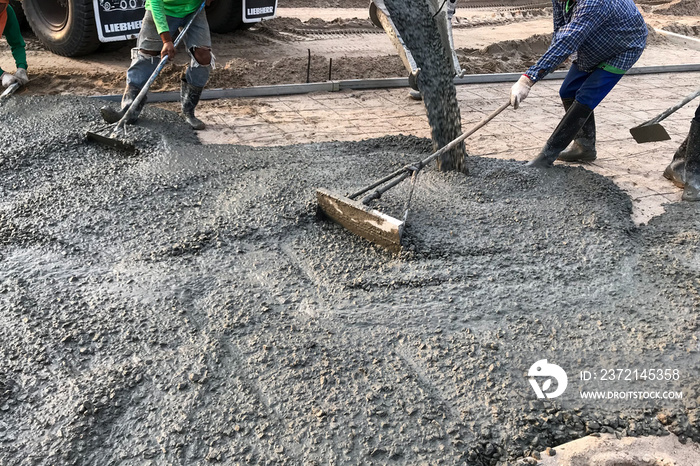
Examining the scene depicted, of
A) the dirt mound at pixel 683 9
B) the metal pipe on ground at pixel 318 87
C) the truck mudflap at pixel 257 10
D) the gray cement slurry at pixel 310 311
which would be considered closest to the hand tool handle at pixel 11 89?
the metal pipe on ground at pixel 318 87

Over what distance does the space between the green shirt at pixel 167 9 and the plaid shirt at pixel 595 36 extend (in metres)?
2.74

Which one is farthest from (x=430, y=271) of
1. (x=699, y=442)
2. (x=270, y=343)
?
(x=699, y=442)

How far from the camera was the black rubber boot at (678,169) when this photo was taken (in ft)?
14.2

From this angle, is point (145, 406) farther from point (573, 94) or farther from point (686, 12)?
point (686, 12)

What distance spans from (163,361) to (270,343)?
17.1 inches

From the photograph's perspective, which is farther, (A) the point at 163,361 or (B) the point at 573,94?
(B) the point at 573,94

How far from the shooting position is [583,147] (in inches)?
187

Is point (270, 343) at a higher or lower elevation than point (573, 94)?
lower

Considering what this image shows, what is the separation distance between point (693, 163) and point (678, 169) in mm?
208

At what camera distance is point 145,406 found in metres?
2.17

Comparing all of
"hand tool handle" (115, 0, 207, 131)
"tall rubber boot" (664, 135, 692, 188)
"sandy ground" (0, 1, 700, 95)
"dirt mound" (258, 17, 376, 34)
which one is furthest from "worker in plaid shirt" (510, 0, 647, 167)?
"dirt mound" (258, 17, 376, 34)

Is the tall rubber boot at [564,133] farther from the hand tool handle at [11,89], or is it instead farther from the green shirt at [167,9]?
the hand tool handle at [11,89]

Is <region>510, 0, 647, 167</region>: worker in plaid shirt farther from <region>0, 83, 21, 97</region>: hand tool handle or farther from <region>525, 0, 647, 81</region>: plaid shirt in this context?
<region>0, 83, 21, 97</region>: hand tool handle

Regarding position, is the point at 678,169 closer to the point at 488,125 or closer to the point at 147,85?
the point at 488,125
